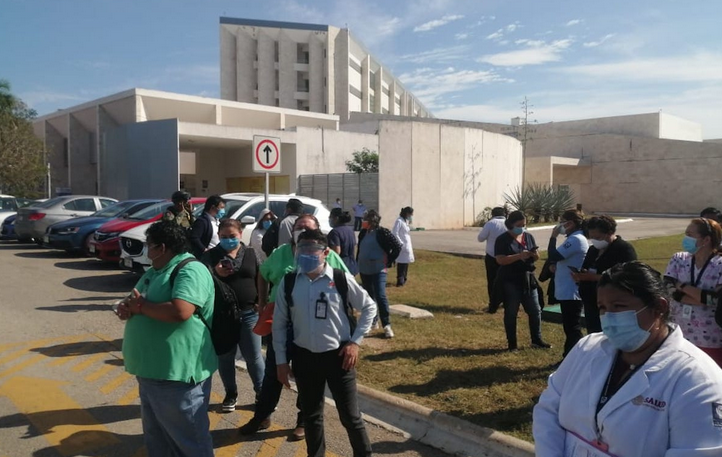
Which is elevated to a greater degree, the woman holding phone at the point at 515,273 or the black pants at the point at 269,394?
the woman holding phone at the point at 515,273

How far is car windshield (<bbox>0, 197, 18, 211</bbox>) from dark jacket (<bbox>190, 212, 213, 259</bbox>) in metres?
16.6

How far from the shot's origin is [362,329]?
3.86m

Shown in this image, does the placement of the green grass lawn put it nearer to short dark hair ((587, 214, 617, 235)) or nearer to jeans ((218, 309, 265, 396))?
jeans ((218, 309, 265, 396))

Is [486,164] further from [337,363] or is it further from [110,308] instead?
[337,363]

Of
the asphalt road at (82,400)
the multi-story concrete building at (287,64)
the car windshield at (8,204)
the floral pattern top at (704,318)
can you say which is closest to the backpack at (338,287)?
the asphalt road at (82,400)

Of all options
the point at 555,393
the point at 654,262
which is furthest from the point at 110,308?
the point at 654,262

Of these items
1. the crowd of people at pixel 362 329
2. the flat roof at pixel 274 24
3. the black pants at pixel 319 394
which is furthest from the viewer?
the flat roof at pixel 274 24

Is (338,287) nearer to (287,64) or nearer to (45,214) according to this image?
(45,214)

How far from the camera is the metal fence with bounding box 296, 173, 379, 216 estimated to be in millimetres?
26000

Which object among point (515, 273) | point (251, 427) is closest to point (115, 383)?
point (251, 427)

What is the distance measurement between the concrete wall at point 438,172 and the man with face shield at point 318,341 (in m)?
21.9

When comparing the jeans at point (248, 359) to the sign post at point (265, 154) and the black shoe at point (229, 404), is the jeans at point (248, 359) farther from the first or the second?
the sign post at point (265, 154)

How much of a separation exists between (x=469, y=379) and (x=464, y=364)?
0.51 m

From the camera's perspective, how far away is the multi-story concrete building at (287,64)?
6225cm
